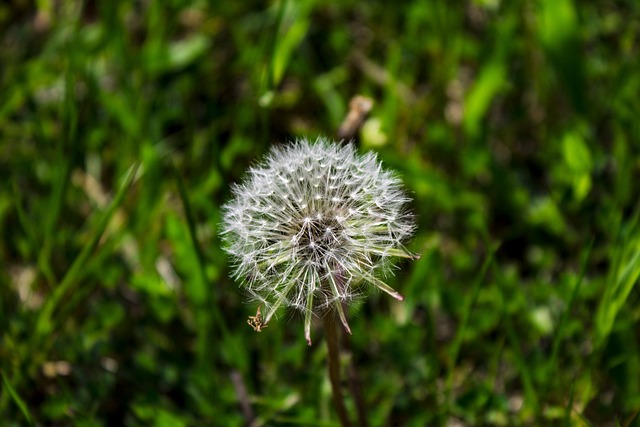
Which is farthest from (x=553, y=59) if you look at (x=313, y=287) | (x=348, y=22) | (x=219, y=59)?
(x=313, y=287)

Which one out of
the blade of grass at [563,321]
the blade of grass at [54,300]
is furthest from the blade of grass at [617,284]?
the blade of grass at [54,300]

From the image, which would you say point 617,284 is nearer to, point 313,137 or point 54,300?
point 313,137

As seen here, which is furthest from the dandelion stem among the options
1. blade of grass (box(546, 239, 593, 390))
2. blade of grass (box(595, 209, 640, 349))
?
blade of grass (box(595, 209, 640, 349))

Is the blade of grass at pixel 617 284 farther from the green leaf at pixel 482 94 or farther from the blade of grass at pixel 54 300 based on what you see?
the blade of grass at pixel 54 300

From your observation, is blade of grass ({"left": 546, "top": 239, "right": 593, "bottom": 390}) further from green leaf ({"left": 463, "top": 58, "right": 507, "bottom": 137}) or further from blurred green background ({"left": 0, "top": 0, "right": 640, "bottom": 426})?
green leaf ({"left": 463, "top": 58, "right": 507, "bottom": 137})

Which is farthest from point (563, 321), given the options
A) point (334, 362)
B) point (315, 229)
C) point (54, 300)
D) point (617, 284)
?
point (54, 300)
